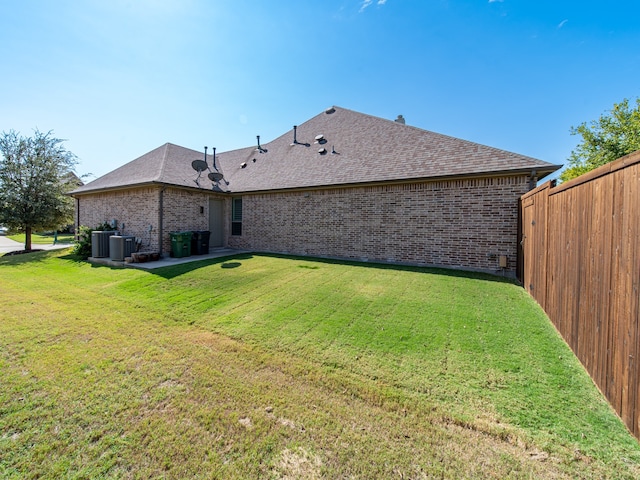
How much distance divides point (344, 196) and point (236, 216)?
5.95m

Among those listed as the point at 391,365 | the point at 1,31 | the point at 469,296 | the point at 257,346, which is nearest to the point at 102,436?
the point at 257,346

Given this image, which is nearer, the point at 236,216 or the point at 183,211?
the point at 183,211

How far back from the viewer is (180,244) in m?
10.3

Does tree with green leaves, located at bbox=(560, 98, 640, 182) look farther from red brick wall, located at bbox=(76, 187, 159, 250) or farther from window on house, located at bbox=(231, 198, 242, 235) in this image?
red brick wall, located at bbox=(76, 187, 159, 250)

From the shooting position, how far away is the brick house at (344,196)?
26.0 ft

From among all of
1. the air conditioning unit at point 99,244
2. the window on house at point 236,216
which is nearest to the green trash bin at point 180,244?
the air conditioning unit at point 99,244

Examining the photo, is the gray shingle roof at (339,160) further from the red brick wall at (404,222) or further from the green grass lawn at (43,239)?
the green grass lawn at (43,239)

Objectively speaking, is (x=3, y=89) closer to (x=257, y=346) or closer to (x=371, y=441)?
(x=257, y=346)

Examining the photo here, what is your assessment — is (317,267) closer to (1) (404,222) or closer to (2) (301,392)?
(1) (404,222)

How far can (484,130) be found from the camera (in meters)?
16.5

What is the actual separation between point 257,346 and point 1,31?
35.3ft

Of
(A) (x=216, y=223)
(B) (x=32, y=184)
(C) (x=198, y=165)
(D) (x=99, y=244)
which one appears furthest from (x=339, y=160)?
(B) (x=32, y=184)

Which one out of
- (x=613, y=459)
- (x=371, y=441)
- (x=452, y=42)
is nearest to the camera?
(x=613, y=459)

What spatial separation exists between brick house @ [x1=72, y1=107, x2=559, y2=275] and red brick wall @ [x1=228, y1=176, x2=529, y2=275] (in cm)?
3
